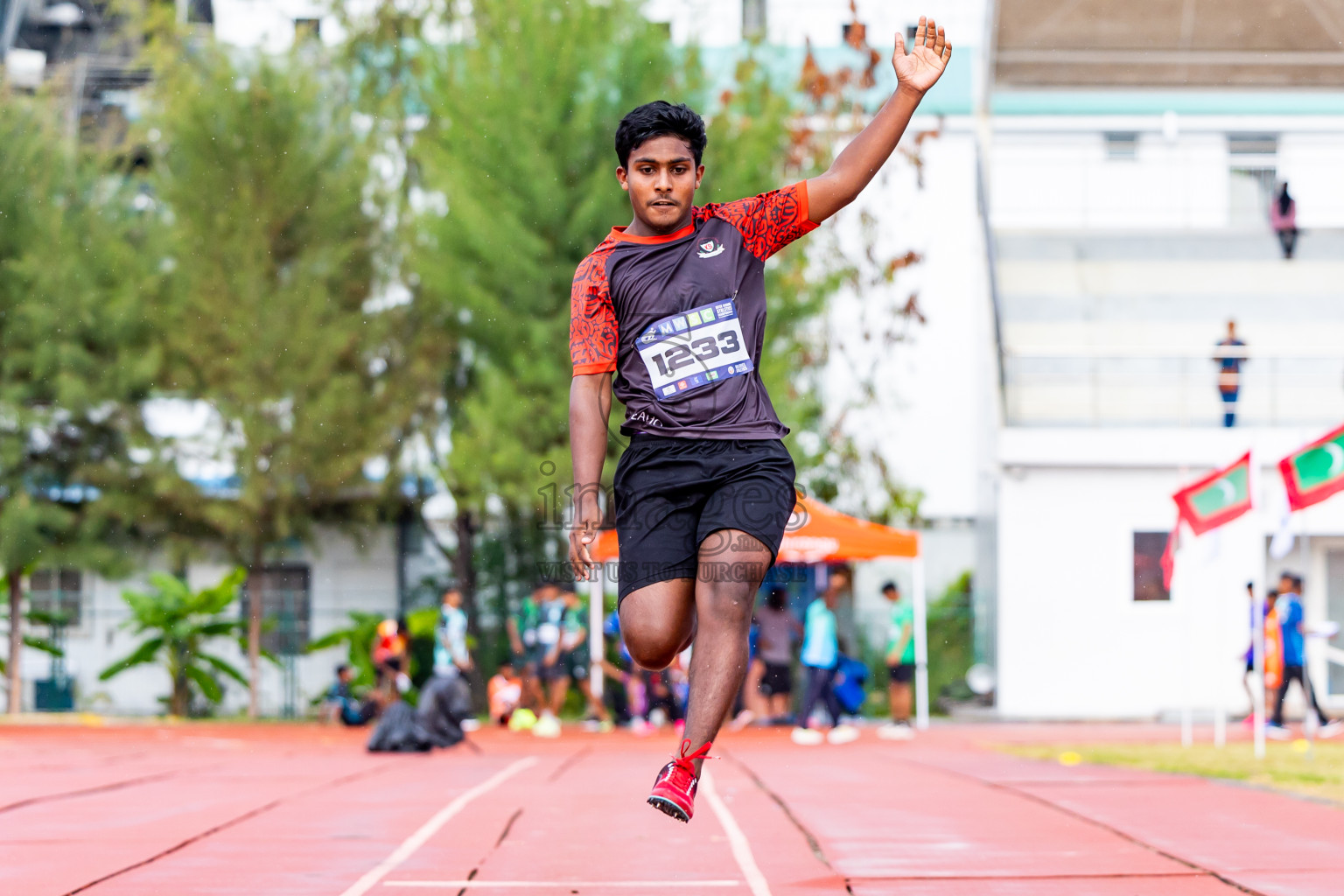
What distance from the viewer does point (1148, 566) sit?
22.2 metres

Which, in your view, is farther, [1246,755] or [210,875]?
[1246,755]

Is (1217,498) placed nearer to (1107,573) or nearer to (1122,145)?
(1107,573)

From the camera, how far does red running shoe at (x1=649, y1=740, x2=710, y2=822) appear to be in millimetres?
4258

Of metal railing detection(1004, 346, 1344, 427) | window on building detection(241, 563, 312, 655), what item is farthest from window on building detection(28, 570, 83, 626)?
metal railing detection(1004, 346, 1344, 427)

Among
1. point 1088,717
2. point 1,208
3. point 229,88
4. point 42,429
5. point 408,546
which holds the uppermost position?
point 229,88

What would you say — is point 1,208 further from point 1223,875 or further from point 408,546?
point 1223,875

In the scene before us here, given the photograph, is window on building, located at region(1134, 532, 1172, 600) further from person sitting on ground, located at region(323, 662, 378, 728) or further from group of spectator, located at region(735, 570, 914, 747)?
person sitting on ground, located at region(323, 662, 378, 728)

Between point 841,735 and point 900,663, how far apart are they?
51.9 inches

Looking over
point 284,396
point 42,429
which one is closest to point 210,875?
point 284,396

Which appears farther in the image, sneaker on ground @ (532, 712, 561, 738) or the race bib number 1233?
sneaker on ground @ (532, 712, 561, 738)

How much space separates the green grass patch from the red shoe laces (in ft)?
16.8

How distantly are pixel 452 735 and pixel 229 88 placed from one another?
10.9 m

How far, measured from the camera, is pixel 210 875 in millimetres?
5816

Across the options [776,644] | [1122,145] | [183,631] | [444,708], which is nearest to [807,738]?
[776,644]
